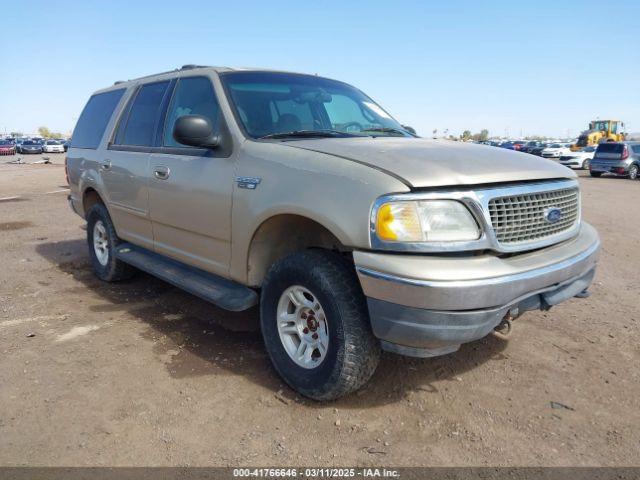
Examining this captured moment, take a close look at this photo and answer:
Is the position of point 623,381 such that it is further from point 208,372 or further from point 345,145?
point 208,372

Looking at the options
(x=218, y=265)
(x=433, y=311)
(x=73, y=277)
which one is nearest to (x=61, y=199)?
(x=73, y=277)

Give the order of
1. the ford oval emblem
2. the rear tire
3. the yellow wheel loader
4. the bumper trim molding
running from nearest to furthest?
the bumper trim molding < the ford oval emblem < the rear tire < the yellow wheel loader

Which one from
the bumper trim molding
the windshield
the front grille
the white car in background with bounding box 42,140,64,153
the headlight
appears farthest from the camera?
the white car in background with bounding box 42,140,64,153

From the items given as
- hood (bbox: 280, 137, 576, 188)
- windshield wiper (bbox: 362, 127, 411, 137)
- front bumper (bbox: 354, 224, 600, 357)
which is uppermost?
windshield wiper (bbox: 362, 127, 411, 137)

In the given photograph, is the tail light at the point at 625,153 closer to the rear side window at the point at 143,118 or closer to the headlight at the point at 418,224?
the rear side window at the point at 143,118

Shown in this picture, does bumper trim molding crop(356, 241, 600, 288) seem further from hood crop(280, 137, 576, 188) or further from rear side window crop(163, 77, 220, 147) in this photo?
rear side window crop(163, 77, 220, 147)

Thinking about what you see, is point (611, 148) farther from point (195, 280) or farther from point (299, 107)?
point (195, 280)

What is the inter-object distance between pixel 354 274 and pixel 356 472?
986 mm

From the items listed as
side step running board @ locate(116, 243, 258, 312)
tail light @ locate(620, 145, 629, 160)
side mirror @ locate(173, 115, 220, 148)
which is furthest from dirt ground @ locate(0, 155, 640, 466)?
tail light @ locate(620, 145, 629, 160)

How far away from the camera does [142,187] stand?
4.26 metres

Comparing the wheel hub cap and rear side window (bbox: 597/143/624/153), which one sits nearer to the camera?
the wheel hub cap

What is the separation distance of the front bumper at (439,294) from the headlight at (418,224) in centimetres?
10

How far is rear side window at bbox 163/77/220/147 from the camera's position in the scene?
11.9 ft

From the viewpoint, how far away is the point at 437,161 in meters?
2.70
